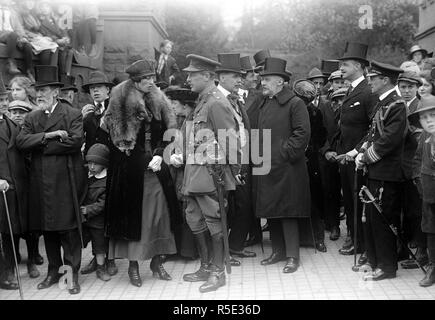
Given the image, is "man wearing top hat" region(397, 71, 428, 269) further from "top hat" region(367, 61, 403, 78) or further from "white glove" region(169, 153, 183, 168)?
"white glove" region(169, 153, 183, 168)

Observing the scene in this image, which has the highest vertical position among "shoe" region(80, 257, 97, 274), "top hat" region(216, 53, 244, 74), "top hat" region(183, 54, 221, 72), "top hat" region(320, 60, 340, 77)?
"top hat" region(320, 60, 340, 77)

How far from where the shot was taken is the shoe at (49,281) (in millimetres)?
5644

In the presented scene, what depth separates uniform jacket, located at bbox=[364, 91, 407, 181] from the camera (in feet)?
17.7

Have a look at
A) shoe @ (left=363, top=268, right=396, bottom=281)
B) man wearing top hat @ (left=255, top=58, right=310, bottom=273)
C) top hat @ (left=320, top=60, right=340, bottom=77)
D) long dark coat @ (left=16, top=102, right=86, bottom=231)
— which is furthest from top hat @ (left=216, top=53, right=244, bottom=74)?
top hat @ (left=320, top=60, right=340, bottom=77)

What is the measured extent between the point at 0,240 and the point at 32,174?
0.74 m

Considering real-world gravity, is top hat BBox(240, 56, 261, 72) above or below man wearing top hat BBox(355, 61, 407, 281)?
above

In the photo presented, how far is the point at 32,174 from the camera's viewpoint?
568cm

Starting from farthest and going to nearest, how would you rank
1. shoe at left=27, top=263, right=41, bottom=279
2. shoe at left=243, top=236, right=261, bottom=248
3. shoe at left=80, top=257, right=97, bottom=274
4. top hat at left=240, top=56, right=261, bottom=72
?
top hat at left=240, top=56, right=261, bottom=72
shoe at left=243, top=236, right=261, bottom=248
shoe at left=80, top=257, right=97, bottom=274
shoe at left=27, top=263, right=41, bottom=279

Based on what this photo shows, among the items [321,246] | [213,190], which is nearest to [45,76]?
[213,190]

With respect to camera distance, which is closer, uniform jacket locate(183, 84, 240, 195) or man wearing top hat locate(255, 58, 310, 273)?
uniform jacket locate(183, 84, 240, 195)

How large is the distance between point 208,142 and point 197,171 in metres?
0.30

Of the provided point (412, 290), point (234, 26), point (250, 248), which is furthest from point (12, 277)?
point (234, 26)

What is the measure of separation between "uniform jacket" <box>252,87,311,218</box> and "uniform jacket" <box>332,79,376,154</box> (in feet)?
2.11
